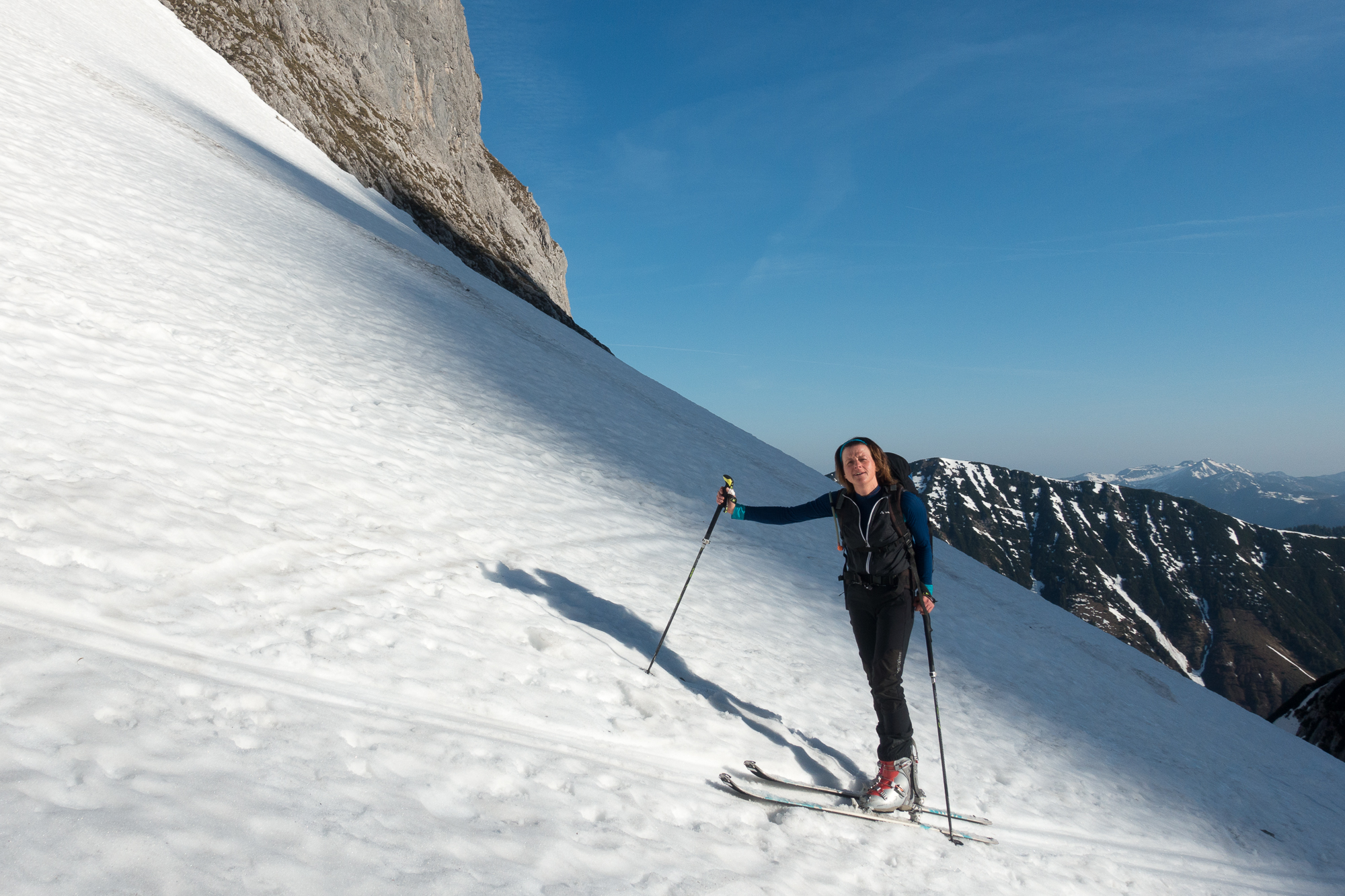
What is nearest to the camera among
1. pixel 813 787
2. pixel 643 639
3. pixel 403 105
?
pixel 813 787

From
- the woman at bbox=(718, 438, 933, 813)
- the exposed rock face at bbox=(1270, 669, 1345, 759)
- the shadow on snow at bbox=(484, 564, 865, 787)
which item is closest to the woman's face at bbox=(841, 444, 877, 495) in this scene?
the woman at bbox=(718, 438, 933, 813)

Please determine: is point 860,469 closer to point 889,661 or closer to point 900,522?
point 900,522

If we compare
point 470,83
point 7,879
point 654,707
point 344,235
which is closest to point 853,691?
point 654,707

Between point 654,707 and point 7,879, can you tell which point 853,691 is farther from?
point 7,879

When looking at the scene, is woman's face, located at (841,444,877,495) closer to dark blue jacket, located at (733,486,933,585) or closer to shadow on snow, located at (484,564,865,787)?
dark blue jacket, located at (733,486,933,585)

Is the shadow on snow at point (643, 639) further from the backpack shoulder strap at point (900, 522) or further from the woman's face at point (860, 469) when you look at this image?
the woman's face at point (860, 469)

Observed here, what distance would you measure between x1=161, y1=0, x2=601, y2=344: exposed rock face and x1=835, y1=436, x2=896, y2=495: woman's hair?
43194 millimetres

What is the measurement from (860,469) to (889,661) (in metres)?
1.64

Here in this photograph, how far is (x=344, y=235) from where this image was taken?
66.1 ft

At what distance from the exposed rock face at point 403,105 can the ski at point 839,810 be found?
146 ft

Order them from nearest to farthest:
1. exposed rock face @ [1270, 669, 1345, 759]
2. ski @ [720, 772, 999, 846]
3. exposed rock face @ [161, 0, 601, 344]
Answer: ski @ [720, 772, 999, 846] → exposed rock face @ [1270, 669, 1345, 759] → exposed rock face @ [161, 0, 601, 344]

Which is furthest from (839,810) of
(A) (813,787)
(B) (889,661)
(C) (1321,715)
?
(C) (1321,715)

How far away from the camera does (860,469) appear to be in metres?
5.84

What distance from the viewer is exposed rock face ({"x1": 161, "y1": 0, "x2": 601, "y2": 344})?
4212cm
